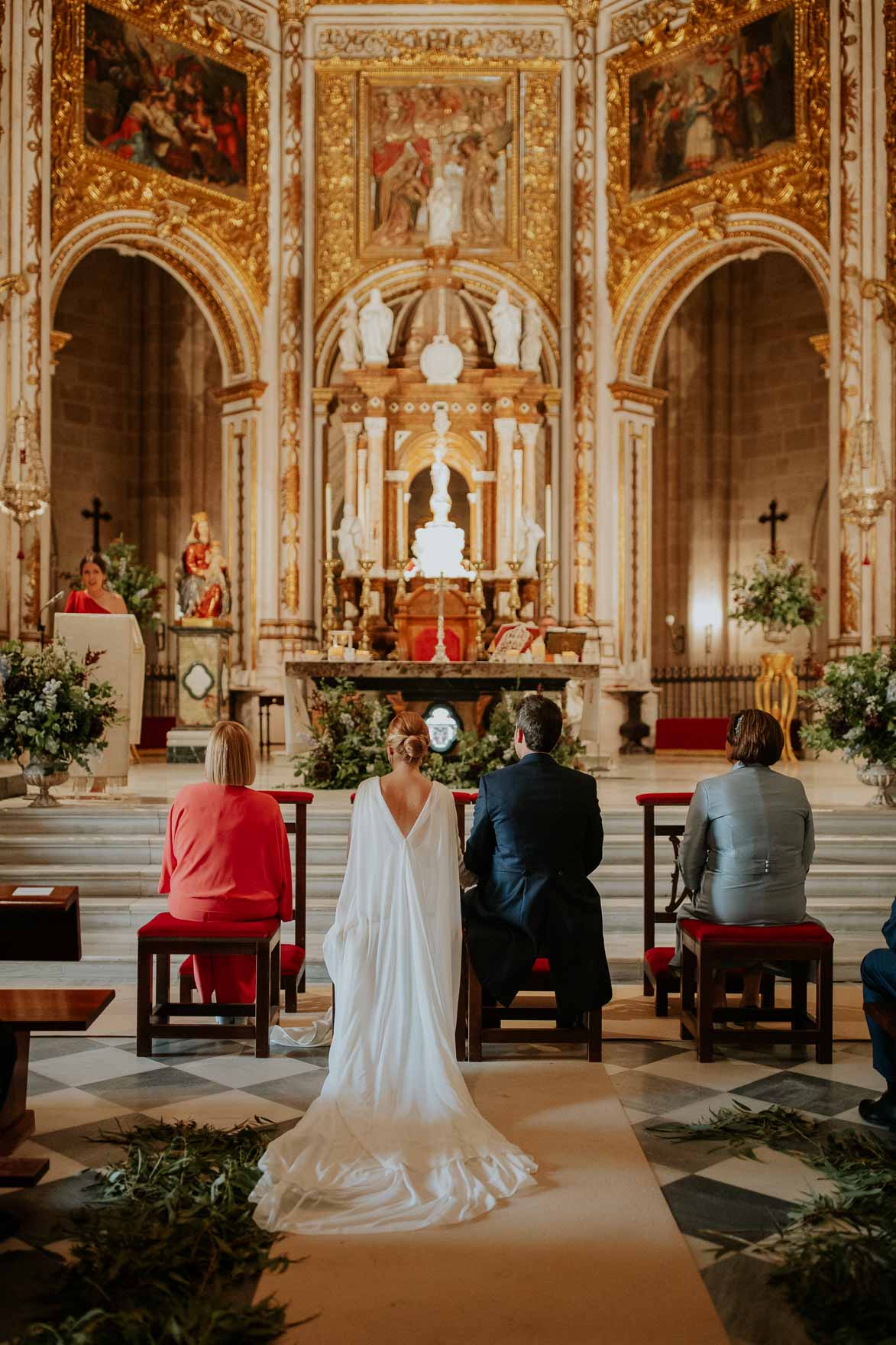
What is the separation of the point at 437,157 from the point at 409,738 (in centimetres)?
1340

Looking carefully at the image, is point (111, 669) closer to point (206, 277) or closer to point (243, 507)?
point (243, 507)

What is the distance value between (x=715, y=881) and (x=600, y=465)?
37.7 feet

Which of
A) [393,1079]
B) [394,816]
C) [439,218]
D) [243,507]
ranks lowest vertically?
[393,1079]

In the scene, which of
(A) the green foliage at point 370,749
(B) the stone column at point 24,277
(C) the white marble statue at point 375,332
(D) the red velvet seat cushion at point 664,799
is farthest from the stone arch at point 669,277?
(D) the red velvet seat cushion at point 664,799

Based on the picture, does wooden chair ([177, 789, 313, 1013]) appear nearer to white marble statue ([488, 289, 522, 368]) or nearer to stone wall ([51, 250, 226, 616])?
white marble statue ([488, 289, 522, 368])

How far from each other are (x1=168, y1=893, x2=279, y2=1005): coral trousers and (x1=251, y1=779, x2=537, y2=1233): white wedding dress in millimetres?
818

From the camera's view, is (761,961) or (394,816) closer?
(394,816)

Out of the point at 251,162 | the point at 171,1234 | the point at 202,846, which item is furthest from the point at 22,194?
the point at 171,1234

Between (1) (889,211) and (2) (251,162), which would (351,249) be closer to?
(2) (251,162)

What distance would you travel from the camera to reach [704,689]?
19422 mm

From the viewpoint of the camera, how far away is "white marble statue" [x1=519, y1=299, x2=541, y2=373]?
51.3 ft

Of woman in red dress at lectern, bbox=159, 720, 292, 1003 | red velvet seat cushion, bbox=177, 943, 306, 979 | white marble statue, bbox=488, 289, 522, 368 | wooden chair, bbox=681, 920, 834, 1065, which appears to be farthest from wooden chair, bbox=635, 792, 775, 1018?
white marble statue, bbox=488, 289, 522, 368

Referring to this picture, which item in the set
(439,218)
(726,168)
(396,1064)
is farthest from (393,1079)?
(726,168)

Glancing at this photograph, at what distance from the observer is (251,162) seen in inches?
627
